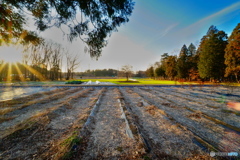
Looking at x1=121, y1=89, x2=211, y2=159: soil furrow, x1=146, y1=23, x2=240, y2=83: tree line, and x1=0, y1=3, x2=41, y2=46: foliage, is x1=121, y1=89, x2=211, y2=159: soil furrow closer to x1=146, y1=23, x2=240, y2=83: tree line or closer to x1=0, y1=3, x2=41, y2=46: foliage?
x1=0, y1=3, x2=41, y2=46: foliage

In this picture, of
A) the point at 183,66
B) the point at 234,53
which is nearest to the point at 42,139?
the point at 234,53

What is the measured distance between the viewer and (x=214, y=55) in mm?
20672

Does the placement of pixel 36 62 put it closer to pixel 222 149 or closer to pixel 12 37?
pixel 12 37

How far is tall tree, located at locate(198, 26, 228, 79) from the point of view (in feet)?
67.2

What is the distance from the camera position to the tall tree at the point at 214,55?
806 inches

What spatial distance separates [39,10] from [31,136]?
11.5 feet

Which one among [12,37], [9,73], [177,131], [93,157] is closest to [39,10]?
[12,37]

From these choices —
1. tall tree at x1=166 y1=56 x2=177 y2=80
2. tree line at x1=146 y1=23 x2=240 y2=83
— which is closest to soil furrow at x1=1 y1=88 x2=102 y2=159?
tree line at x1=146 y1=23 x2=240 y2=83

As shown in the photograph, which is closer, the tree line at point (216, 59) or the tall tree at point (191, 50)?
the tree line at point (216, 59)

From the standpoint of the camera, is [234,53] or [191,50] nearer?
[234,53]

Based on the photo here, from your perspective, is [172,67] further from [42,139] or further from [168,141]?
[42,139]

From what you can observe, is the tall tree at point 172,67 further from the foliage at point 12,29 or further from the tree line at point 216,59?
the foliage at point 12,29

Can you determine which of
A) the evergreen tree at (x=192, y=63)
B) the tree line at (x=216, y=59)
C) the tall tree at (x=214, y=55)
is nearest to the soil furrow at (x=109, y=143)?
the tree line at (x=216, y=59)

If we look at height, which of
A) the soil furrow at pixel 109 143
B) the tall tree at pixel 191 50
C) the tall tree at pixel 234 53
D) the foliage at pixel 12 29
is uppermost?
the tall tree at pixel 191 50
